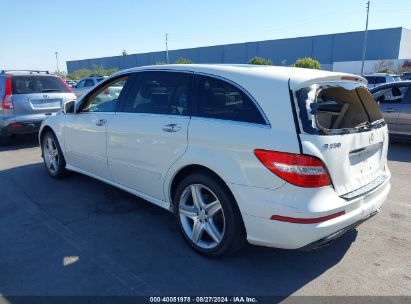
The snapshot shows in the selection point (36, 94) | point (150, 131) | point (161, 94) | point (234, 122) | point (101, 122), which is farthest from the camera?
point (36, 94)

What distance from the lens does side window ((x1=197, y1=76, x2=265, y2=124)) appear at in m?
2.83

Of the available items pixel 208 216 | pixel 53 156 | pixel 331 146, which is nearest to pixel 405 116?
pixel 331 146

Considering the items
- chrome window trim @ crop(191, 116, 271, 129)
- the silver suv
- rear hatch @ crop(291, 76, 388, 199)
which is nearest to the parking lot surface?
rear hatch @ crop(291, 76, 388, 199)

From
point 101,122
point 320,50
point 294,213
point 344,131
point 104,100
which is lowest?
point 294,213

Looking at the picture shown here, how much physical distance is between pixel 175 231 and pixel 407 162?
512cm

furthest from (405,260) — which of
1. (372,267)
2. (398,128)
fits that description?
(398,128)

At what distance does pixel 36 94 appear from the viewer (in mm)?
7961

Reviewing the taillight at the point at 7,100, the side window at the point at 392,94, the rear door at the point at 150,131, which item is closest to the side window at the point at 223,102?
the rear door at the point at 150,131

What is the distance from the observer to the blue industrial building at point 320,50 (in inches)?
2154

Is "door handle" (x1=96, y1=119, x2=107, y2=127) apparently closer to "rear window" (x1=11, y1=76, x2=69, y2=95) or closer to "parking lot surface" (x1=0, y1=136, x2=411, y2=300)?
"parking lot surface" (x1=0, y1=136, x2=411, y2=300)

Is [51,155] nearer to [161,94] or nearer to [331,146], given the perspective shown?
[161,94]

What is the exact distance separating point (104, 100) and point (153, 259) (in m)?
2.42

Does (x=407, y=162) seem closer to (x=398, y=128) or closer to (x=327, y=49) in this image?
(x=398, y=128)

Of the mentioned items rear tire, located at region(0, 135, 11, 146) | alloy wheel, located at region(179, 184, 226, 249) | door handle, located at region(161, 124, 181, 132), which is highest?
door handle, located at region(161, 124, 181, 132)
